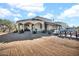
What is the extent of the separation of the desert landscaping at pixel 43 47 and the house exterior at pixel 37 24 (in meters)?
0.16

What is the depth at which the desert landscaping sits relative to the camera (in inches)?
159

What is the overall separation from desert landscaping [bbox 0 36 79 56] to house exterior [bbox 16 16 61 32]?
0.16 metres

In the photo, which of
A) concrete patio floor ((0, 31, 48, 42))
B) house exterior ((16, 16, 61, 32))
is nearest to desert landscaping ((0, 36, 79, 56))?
concrete patio floor ((0, 31, 48, 42))

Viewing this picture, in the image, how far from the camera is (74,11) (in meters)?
4.01

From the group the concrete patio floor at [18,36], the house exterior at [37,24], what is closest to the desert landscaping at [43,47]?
the concrete patio floor at [18,36]

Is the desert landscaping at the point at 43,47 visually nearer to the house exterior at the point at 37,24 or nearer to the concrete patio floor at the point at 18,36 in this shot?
the concrete patio floor at the point at 18,36

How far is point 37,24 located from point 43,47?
387mm

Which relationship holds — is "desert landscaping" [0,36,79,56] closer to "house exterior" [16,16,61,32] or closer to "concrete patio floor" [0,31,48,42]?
"concrete patio floor" [0,31,48,42]

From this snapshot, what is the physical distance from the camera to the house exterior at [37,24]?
4113 millimetres

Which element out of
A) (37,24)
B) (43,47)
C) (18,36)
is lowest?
(43,47)

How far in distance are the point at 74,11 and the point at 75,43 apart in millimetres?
502

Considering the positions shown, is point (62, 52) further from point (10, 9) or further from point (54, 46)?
point (10, 9)

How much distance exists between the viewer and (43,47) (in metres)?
4.09

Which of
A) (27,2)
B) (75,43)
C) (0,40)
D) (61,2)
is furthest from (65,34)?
(0,40)
